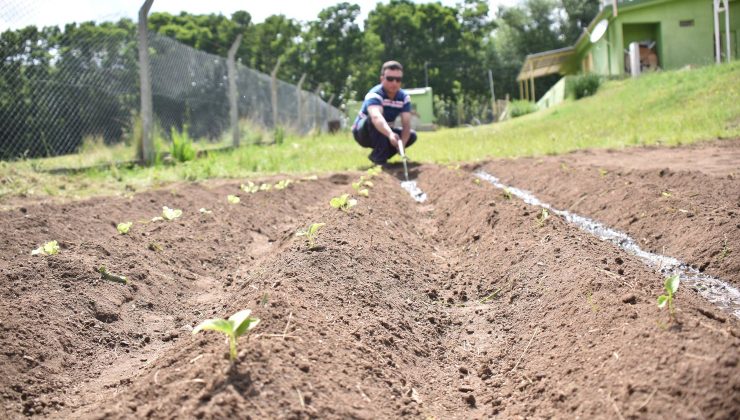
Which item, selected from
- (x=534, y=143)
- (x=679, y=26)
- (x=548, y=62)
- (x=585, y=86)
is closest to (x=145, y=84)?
(x=534, y=143)

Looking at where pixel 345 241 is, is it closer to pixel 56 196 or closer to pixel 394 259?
pixel 394 259

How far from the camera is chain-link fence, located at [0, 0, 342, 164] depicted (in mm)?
7906

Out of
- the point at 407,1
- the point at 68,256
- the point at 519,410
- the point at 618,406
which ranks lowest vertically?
the point at 519,410

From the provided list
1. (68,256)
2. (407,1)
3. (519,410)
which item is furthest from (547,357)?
(407,1)

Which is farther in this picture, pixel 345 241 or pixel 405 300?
pixel 345 241

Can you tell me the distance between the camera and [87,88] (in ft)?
30.0

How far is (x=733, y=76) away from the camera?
14.1 m

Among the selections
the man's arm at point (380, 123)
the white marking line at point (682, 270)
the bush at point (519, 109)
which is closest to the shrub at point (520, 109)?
the bush at point (519, 109)

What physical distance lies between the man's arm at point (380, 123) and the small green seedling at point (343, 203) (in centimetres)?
358

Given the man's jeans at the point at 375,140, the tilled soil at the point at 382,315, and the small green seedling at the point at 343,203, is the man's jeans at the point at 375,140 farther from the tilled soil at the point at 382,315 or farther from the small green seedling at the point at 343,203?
the small green seedling at the point at 343,203

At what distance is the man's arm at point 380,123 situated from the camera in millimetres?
8344

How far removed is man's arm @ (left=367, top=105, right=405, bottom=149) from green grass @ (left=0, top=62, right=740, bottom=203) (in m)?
1.23

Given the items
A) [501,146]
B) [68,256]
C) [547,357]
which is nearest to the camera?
[547,357]

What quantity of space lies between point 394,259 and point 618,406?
7.05 feet
